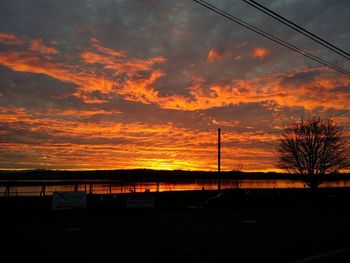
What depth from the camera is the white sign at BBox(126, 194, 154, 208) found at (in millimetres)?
33531

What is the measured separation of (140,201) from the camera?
112 ft

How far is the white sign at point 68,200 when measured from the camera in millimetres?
30372

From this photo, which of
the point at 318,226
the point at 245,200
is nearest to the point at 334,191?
the point at 245,200

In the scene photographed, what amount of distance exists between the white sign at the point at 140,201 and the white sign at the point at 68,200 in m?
3.97

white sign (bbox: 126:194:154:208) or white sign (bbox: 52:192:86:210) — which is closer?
white sign (bbox: 52:192:86:210)

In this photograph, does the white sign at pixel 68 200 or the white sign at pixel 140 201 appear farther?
the white sign at pixel 140 201

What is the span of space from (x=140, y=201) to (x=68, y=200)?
6.34 metres

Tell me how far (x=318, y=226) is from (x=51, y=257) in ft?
44.4

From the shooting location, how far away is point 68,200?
31.0 metres

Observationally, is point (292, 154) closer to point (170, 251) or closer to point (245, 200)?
point (245, 200)

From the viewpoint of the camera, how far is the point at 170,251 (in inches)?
474

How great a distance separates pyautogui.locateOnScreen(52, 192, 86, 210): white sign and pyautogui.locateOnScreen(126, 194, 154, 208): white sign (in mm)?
3971

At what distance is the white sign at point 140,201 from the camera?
1320 inches

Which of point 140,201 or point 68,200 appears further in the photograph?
point 140,201
